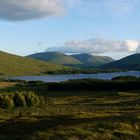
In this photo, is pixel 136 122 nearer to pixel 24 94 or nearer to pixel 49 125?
pixel 49 125

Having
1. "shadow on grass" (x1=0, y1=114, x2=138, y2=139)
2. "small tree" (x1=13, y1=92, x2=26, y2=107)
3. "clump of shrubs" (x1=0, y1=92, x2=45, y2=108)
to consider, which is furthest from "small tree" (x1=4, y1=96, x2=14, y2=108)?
"shadow on grass" (x1=0, y1=114, x2=138, y2=139)

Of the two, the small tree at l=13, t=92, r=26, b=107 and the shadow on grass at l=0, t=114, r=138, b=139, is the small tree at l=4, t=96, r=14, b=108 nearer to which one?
the small tree at l=13, t=92, r=26, b=107

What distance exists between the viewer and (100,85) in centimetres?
17925

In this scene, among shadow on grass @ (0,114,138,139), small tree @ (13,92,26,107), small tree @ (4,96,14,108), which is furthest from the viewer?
small tree @ (13,92,26,107)

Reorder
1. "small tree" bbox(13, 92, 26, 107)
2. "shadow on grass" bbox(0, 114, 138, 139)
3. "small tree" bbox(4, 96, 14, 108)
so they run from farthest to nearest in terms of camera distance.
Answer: "small tree" bbox(13, 92, 26, 107) < "small tree" bbox(4, 96, 14, 108) < "shadow on grass" bbox(0, 114, 138, 139)

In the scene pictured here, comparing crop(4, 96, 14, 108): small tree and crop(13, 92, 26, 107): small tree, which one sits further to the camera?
crop(13, 92, 26, 107): small tree

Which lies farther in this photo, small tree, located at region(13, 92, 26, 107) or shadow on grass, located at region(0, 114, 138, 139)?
small tree, located at region(13, 92, 26, 107)

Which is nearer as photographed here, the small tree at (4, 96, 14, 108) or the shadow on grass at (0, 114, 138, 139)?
the shadow on grass at (0, 114, 138, 139)

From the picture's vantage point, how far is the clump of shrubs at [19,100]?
3994 inches

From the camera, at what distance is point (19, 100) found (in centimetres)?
10569

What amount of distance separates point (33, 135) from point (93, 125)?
25.8ft

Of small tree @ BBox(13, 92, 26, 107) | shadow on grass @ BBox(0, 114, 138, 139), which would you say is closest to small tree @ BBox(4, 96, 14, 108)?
small tree @ BBox(13, 92, 26, 107)

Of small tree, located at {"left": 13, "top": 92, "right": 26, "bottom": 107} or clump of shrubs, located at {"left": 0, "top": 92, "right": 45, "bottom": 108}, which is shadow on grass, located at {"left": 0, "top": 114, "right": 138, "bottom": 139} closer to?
clump of shrubs, located at {"left": 0, "top": 92, "right": 45, "bottom": 108}

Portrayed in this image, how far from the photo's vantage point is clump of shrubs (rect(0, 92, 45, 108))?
101 meters
